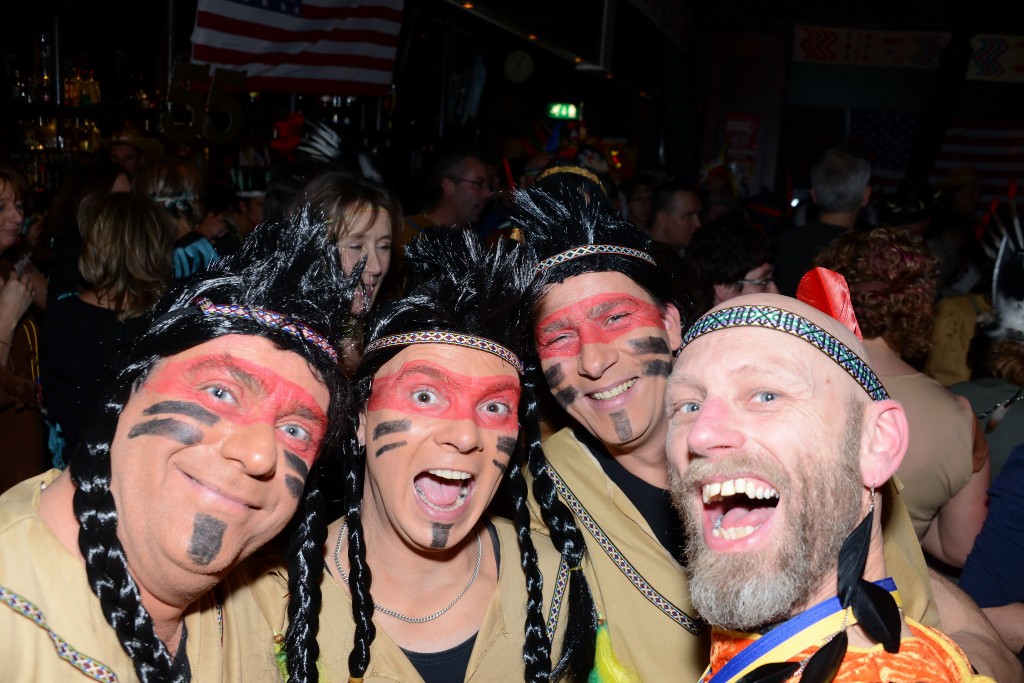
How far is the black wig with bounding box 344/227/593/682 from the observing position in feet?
7.91

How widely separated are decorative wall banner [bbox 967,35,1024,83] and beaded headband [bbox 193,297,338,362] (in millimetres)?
11791

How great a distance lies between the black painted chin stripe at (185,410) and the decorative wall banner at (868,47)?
1403cm

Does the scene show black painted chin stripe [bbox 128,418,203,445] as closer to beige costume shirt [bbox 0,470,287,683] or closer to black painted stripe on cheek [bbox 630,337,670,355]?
beige costume shirt [bbox 0,470,287,683]

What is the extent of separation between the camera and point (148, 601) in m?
1.89

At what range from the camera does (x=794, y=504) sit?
168 centimetres

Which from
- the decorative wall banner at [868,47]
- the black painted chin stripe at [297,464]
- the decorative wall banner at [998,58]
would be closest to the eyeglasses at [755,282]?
the black painted chin stripe at [297,464]

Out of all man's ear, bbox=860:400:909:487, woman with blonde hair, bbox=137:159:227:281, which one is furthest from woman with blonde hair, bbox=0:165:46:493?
man's ear, bbox=860:400:909:487

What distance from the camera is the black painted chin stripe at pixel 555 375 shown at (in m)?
2.78

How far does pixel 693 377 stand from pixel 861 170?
13.0ft

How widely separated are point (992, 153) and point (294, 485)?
40.1 ft

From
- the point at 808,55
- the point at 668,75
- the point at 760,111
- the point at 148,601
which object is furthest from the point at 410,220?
the point at 760,111

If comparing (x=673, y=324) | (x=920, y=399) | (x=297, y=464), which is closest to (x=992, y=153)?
(x=920, y=399)

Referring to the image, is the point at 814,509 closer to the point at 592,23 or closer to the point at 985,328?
the point at 985,328

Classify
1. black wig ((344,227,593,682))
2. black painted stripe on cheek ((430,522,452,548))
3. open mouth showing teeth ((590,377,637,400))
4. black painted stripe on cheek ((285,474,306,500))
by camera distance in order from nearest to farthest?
black painted stripe on cheek ((285,474,306,500))
black painted stripe on cheek ((430,522,452,548))
black wig ((344,227,593,682))
open mouth showing teeth ((590,377,637,400))
